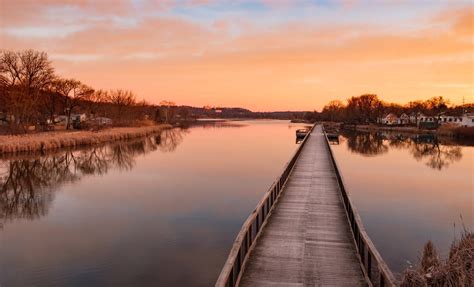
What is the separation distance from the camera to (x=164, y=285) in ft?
29.5

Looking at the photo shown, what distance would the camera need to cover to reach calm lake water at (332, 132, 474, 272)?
1204cm

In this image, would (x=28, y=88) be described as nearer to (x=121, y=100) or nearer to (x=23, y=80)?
(x=23, y=80)

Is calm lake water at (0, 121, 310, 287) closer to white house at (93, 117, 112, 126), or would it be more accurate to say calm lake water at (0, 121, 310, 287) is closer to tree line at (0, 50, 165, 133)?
tree line at (0, 50, 165, 133)

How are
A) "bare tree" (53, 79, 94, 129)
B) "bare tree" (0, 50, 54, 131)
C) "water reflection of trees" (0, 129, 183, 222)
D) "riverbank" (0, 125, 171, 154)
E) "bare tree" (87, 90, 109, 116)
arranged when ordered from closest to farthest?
"water reflection of trees" (0, 129, 183, 222) < "riverbank" (0, 125, 171, 154) < "bare tree" (0, 50, 54, 131) < "bare tree" (53, 79, 94, 129) < "bare tree" (87, 90, 109, 116)

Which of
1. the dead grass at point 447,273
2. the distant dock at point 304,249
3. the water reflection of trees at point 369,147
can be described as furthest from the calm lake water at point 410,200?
the water reflection of trees at point 369,147

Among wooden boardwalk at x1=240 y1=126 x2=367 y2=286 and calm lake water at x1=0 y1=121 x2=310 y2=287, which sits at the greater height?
wooden boardwalk at x1=240 y1=126 x2=367 y2=286

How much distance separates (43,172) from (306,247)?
2060 cm

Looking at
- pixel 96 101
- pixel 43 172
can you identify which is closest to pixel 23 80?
pixel 43 172

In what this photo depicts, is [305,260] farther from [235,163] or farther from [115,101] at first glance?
[115,101]

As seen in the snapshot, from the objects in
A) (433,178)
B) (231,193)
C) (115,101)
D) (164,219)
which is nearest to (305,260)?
(164,219)

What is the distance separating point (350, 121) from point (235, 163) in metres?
88.4

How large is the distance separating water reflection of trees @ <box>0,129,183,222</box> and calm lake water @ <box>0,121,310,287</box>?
6 cm

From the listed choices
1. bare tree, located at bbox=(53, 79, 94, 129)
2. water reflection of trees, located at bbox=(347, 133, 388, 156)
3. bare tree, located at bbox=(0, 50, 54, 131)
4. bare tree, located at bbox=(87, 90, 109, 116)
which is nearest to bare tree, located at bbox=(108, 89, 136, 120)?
bare tree, located at bbox=(87, 90, 109, 116)

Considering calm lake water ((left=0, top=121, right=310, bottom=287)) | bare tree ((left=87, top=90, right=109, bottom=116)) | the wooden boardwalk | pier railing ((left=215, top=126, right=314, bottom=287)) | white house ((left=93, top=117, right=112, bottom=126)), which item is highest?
bare tree ((left=87, top=90, right=109, bottom=116))
